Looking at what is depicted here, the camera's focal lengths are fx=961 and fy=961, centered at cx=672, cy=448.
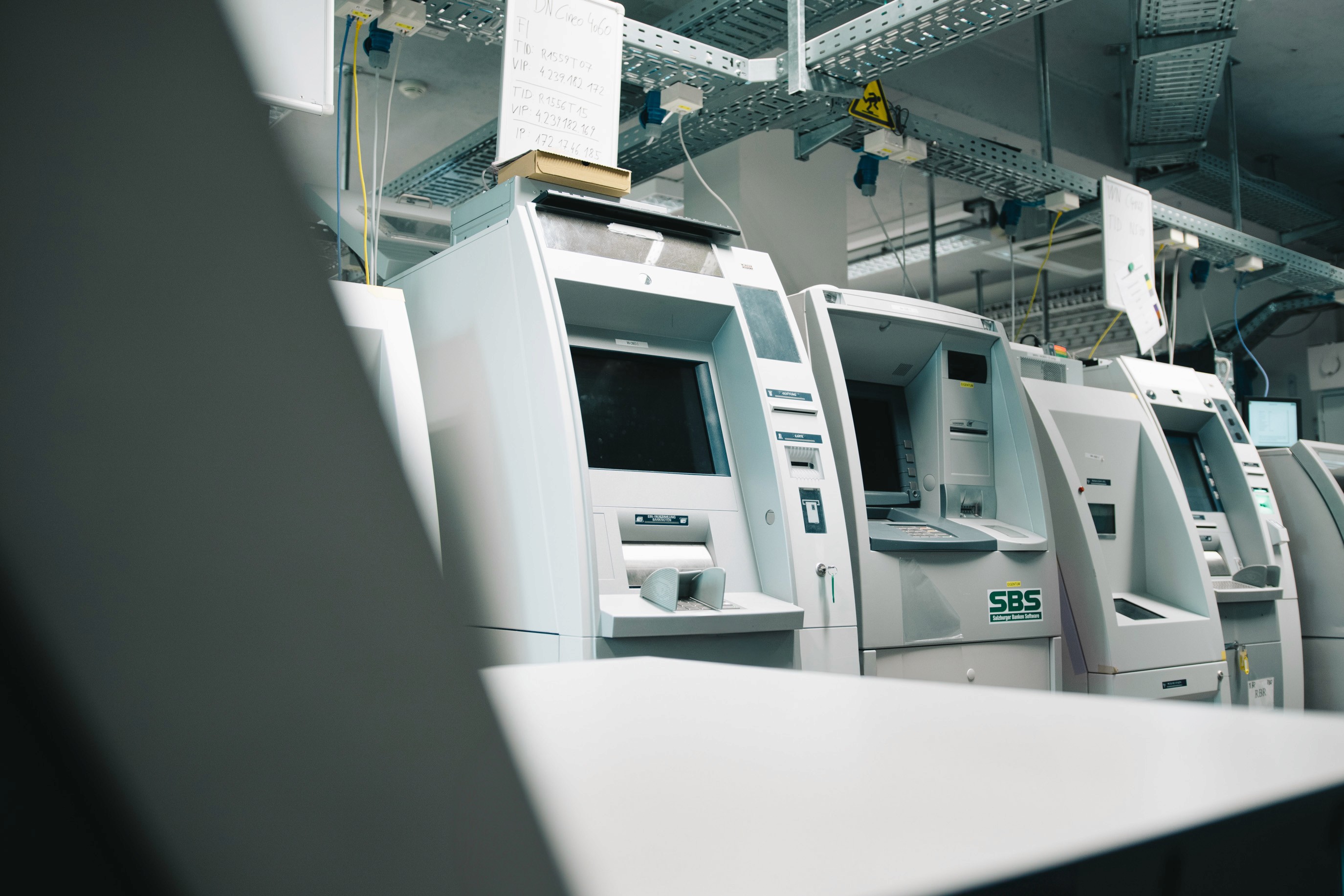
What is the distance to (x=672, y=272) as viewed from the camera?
2.50 m

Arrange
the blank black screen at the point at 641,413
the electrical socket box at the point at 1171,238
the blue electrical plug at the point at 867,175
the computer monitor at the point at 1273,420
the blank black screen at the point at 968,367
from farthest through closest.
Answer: the computer monitor at the point at 1273,420, the electrical socket box at the point at 1171,238, the blue electrical plug at the point at 867,175, the blank black screen at the point at 968,367, the blank black screen at the point at 641,413

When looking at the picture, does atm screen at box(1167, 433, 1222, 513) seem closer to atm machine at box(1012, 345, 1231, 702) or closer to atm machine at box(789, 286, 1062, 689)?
atm machine at box(1012, 345, 1231, 702)

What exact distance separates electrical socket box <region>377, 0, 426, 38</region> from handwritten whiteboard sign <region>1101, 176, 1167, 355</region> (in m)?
2.73

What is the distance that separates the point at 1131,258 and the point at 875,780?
4.23 m

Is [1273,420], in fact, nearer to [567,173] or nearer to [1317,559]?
[1317,559]

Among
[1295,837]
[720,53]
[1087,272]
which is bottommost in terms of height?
[1295,837]

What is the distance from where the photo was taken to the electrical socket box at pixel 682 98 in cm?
298

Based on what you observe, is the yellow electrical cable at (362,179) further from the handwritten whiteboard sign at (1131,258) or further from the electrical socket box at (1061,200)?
the electrical socket box at (1061,200)

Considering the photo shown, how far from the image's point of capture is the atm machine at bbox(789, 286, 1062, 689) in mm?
2746

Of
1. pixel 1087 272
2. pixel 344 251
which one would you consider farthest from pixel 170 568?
pixel 1087 272

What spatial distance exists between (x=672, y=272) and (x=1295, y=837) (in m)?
2.31

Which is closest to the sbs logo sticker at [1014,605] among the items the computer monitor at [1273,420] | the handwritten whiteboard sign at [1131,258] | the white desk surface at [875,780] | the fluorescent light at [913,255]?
the handwritten whiteboard sign at [1131,258]

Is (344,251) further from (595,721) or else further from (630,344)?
(595,721)

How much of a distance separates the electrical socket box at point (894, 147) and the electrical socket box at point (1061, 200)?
97cm
